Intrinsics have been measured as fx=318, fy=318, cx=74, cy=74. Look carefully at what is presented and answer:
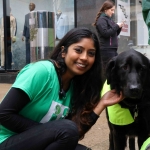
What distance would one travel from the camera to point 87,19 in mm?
9117

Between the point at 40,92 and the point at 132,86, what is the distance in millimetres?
816

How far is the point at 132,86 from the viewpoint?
2.77 m

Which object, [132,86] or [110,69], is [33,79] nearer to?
[132,86]

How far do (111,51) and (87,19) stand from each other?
3.12 m

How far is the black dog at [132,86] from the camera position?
286 centimetres

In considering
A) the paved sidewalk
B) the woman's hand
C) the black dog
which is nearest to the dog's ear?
the black dog

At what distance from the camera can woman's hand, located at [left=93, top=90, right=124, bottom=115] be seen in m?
2.80

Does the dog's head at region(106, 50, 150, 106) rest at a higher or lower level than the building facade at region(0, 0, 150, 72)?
lower

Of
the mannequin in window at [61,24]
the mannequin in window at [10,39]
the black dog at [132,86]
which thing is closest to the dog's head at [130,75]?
the black dog at [132,86]

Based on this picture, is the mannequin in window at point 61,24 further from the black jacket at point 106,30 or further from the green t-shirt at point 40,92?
the green t-shirt at point 40,92

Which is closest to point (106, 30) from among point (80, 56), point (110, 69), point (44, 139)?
point (110, 69)

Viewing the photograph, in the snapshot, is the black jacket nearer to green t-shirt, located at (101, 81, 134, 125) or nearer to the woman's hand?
green t-shirt, located at (101, 81, 134, 125)

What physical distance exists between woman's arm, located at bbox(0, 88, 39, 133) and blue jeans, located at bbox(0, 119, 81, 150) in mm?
115

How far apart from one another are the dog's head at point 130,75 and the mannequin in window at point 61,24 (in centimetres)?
583
